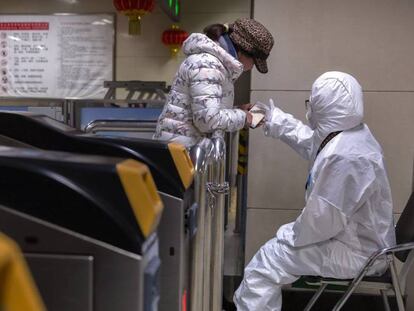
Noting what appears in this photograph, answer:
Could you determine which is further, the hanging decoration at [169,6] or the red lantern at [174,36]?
the red lantern at [174,36]

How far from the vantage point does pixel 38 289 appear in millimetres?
496

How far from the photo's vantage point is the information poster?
601 centimetres

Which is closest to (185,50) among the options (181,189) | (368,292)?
(181,189)

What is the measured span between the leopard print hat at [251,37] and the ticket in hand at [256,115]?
10.3 inches

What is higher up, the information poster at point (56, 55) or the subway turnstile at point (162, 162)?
the information poster at point (56, 55)

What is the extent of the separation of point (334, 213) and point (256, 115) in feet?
1.78

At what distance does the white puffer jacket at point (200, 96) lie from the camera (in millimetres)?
1652

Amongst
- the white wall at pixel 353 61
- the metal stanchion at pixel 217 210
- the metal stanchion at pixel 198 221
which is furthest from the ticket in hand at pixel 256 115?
the metal stanchion at pixel 198 221

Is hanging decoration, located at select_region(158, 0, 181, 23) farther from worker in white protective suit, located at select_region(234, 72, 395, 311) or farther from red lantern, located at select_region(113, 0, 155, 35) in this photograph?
worker in white protective suit, located at select_region(234, 72, 395, 311)

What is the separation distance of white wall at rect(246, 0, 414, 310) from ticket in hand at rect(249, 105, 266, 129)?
0.30 m

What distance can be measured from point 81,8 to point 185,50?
4765 millimetres

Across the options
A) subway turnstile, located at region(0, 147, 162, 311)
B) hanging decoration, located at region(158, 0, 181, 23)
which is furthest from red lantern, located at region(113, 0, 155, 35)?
subway turnstile, located at region(0, 147, 162, 311)

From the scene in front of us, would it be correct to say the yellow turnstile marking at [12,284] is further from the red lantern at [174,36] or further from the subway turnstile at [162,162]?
the red lantern at [174,36]

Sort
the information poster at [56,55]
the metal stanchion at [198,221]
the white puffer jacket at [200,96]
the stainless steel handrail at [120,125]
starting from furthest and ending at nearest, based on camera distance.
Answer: the information poster at [56,55]
the stainless steel handrail at [120,125]
the white puffer jacket at [200,96]
the metal stanchion at [198,221]
